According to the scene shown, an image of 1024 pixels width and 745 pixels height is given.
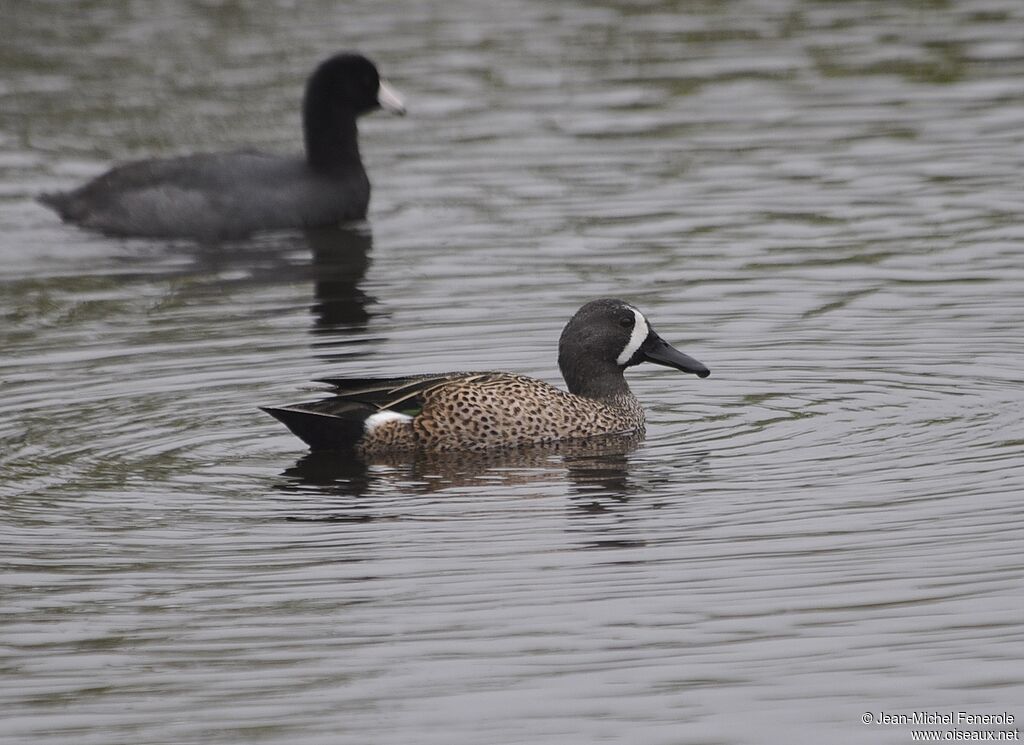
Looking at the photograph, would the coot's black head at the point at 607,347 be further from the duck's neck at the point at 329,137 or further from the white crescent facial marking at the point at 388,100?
the white crescent facial marking at the point at 388,100

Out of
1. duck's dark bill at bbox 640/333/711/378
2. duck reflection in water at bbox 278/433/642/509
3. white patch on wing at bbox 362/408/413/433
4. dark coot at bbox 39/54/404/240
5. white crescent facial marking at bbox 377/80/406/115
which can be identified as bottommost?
dark coot at bbox 39/54/404/240

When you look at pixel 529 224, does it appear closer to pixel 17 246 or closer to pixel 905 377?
pixel 17 246

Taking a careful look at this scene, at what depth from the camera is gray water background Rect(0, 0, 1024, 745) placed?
23.0ft

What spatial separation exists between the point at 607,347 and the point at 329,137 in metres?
7.58

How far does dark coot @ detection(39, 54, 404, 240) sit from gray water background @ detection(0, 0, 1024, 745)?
0.28 m

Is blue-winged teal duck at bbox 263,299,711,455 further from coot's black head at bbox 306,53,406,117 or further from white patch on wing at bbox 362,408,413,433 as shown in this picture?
coot's black head at bbox 306,53,406,117

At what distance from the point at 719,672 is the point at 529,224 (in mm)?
9671

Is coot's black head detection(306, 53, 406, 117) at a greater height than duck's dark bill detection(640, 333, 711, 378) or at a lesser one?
greater

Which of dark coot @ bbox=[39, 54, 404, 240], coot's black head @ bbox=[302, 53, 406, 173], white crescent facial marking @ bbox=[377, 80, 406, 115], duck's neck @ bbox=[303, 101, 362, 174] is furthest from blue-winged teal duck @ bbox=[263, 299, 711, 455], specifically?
white crescent facial marking @ bbox=[377, 80, 406, 115]

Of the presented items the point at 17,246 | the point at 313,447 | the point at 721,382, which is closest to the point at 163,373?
the point at 313,447

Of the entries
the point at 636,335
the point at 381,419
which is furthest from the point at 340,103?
the point at 381,419

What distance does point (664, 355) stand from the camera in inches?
436

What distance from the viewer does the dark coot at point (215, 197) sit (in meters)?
17.7

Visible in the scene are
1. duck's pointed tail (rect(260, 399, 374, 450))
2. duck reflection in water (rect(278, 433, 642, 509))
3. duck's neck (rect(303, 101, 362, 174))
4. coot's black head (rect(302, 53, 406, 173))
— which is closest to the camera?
duck reflection in water (rect(278, 433, 642, 509))
